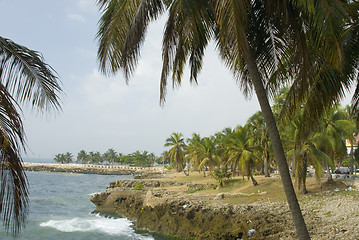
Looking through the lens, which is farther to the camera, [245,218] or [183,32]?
[245,218]

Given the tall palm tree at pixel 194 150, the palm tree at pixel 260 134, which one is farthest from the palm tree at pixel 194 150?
the palm tree at pixel 260 134

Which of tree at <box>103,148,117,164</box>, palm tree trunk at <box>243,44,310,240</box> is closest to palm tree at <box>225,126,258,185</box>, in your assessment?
palm tree trunk at <box>243,44,310,240</box>

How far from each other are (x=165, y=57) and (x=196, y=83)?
159 cm

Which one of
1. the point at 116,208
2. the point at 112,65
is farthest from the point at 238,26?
the point at 116,208

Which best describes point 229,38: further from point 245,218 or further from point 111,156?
point 111,156

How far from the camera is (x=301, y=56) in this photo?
5973mm

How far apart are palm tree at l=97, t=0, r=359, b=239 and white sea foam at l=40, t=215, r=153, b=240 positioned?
15.8 metres

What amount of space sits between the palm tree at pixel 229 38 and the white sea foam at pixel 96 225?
51.9ft

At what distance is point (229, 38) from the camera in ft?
16.0

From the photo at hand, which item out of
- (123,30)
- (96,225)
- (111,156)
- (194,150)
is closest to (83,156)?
(111,156)

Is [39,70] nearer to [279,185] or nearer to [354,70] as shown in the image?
[354,70]

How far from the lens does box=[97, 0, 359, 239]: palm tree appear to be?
5.56m

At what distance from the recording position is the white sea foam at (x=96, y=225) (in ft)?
69.0

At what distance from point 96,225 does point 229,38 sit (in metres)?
23.0
